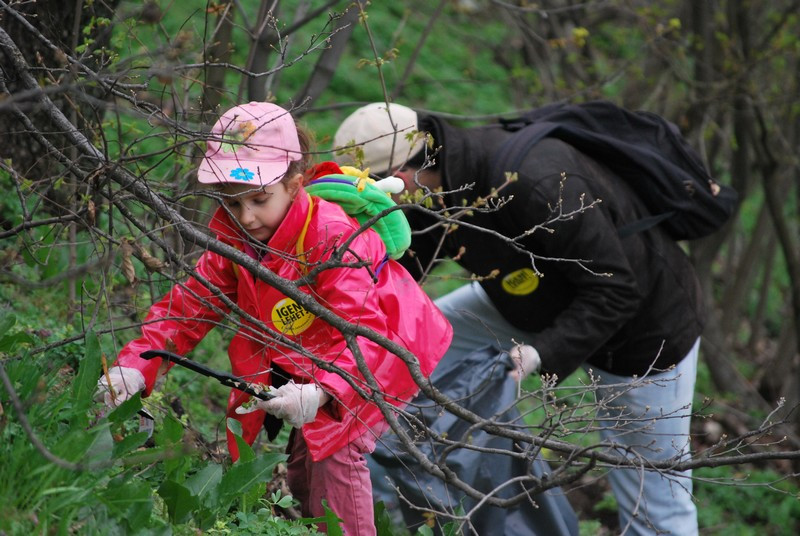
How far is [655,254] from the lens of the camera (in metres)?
3.76

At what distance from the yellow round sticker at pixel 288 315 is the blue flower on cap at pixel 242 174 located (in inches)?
15.6

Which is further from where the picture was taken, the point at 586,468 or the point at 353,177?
the point at 353,177

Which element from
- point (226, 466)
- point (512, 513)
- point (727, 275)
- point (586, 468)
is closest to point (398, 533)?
point (512, 513)

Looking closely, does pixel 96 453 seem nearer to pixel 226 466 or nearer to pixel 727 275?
pixel 226 466

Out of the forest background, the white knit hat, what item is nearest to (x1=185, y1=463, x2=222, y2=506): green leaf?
the forest background

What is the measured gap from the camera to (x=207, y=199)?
14.8 feet

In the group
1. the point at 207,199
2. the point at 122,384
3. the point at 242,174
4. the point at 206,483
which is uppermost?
the point at 242,174

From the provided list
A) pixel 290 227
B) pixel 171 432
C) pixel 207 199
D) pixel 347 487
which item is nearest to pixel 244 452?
pixel 171 432

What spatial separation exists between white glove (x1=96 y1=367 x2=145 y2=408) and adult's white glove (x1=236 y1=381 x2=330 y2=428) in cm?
43

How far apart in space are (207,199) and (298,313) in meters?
1.81

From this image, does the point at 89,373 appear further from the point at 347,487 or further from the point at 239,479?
the point at 347,487

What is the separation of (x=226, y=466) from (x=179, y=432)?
367mm

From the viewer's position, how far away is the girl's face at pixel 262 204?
2807 millimetres

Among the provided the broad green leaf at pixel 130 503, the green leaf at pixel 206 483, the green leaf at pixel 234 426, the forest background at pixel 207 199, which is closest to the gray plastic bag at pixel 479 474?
the forest background at pixel 207 199
